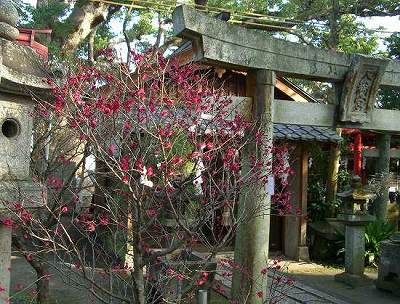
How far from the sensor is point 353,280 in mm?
10500

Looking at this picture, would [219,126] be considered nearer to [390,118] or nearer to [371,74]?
[371,74]

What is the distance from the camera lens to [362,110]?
7906 mm

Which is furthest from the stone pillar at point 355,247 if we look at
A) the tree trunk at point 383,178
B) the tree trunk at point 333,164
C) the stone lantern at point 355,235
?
the tree trunk at point 383,178

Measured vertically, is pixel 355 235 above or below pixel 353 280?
above

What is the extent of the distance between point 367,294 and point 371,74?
4785 mm

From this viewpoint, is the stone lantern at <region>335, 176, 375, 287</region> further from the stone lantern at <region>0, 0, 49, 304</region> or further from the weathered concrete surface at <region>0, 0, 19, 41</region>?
the weathered concrete surface at <region>0, 0, 19, 41</region>

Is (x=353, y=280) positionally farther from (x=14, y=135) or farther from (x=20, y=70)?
(x=20, y=70)

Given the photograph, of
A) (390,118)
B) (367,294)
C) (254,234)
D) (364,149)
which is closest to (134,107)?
(254,234)

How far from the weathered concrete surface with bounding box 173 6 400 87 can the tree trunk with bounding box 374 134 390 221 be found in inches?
293

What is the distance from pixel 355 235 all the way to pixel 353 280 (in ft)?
3.22

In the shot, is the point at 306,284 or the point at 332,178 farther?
the point at 332,178

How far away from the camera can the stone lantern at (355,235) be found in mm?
10680

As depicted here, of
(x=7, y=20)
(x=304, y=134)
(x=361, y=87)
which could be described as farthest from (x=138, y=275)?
(x=304, y=134)

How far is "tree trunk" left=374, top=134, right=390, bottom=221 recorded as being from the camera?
1476 centimetres
